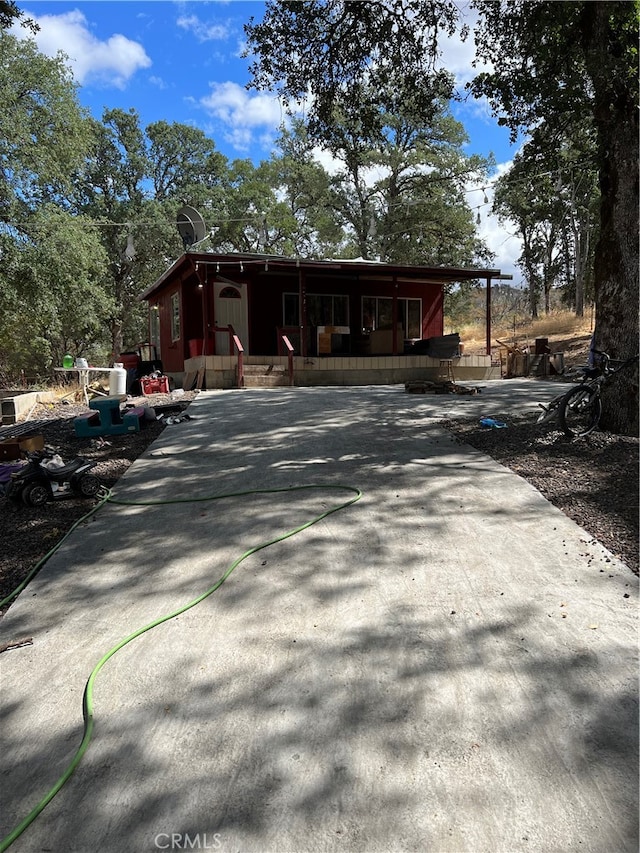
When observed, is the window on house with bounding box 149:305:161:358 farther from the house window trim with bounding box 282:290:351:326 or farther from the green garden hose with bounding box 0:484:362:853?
the green garden hose with bounding box 0:484:362:853

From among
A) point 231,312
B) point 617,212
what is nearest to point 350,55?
point 617,212

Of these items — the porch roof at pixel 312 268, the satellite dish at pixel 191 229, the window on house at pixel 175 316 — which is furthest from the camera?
the window on house at pixel 175 316

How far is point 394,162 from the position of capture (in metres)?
26.4

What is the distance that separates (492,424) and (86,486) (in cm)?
457

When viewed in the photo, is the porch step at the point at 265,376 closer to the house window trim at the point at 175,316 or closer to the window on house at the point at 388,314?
the house window trim at the point at 175,316

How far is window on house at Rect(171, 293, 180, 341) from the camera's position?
1613cm

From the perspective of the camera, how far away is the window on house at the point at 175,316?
16127 millimetres

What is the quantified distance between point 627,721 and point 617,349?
4718 mm

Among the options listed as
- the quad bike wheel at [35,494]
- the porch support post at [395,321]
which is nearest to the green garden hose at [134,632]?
the quad bike wheel at [35,494]

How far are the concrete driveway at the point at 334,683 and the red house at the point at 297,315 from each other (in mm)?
9360

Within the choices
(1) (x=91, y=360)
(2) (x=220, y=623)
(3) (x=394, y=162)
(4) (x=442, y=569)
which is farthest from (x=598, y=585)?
(1) (x=91, y=360)

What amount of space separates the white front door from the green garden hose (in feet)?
34.9

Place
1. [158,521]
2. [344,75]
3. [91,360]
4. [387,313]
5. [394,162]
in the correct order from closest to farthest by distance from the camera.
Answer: [158,521] → [344,75] → [387,313] → [394,162] → [91,360]

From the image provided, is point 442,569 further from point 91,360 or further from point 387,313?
point 91,360
